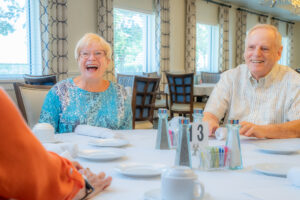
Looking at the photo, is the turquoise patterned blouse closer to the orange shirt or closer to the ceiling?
the orange shirt

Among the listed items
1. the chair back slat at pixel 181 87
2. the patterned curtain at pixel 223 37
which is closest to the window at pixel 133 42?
the chair back slat at pixel 181 87

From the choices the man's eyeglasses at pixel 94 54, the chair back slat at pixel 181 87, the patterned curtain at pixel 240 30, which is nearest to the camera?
the man's eyeglasses at pixel 94 54

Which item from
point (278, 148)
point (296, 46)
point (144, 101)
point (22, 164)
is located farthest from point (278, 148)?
point (296, 46)

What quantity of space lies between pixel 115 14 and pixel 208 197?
6388mm

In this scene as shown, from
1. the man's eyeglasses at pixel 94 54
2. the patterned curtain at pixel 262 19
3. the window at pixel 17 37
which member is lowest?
the man's eyeglasses at pixel 94 54

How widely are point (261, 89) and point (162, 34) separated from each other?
19.4ft

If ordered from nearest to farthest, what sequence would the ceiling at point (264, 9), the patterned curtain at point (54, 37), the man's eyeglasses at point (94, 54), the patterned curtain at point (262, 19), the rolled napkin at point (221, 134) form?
the rolled napkin at point (221, 134), the man's eyeglasses at point (94, 54), the patterned curtain at point (54, 37), the ceiling at point (264, 9), the patterned curtain at point (262, 19)

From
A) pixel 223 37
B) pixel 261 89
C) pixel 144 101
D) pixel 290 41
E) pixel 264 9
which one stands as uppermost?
pixel 264 9

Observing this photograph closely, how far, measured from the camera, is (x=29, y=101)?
2.06 metres

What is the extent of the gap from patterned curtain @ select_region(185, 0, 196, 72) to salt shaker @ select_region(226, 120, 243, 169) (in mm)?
7541

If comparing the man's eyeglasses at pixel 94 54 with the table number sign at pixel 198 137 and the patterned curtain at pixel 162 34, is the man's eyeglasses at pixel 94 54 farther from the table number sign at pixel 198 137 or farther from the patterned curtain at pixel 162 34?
the patterned curtain at pixel 162 34

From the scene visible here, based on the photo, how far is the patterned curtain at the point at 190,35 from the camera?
841cm

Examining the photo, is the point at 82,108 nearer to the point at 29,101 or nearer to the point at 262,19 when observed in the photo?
the point at 29,101

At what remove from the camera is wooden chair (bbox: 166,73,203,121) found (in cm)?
545
